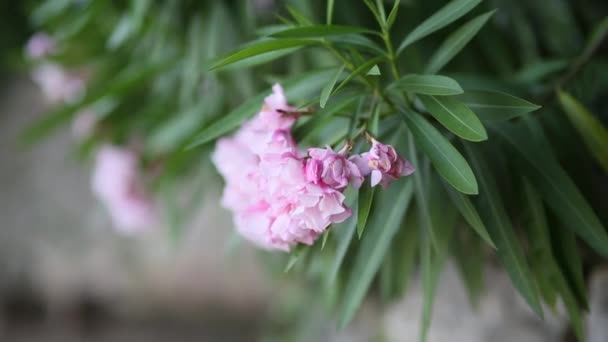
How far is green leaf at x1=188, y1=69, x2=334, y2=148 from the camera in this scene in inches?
26.5

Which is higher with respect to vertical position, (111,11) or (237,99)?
(111,11)

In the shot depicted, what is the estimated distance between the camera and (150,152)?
122cm

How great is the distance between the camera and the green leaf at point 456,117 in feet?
1.83

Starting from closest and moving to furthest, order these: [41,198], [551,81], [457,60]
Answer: [551,81] → [457,60] → [41,198]

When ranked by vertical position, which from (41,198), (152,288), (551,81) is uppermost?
(41,198)

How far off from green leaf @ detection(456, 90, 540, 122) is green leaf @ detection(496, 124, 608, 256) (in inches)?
3.7

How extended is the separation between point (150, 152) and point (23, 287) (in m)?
Result: 1.30

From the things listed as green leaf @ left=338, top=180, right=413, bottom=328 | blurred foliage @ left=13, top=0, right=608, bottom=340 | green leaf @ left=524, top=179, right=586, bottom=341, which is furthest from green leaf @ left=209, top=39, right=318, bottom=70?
green leaf @ left=524, top=179, right=586, bottom=341

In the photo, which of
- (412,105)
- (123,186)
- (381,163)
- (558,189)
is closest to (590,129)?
(558,189)

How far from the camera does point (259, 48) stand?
60cm

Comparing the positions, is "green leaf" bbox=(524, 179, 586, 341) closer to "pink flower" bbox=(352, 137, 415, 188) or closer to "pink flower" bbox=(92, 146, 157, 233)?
"pink flower" bbox=(352, 137, 415, 188)

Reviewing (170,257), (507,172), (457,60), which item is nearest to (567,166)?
(507,172)

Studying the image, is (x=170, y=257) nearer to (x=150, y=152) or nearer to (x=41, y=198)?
(x=41, y=198)

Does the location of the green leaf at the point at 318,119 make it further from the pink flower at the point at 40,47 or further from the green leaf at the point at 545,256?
the pink flower at the point at 40,47
